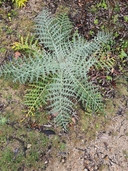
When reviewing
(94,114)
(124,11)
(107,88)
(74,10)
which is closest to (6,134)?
(94,114)

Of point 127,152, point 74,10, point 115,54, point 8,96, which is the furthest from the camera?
point 74,10

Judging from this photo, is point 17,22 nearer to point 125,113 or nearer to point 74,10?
point 74,10

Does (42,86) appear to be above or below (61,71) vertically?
below
